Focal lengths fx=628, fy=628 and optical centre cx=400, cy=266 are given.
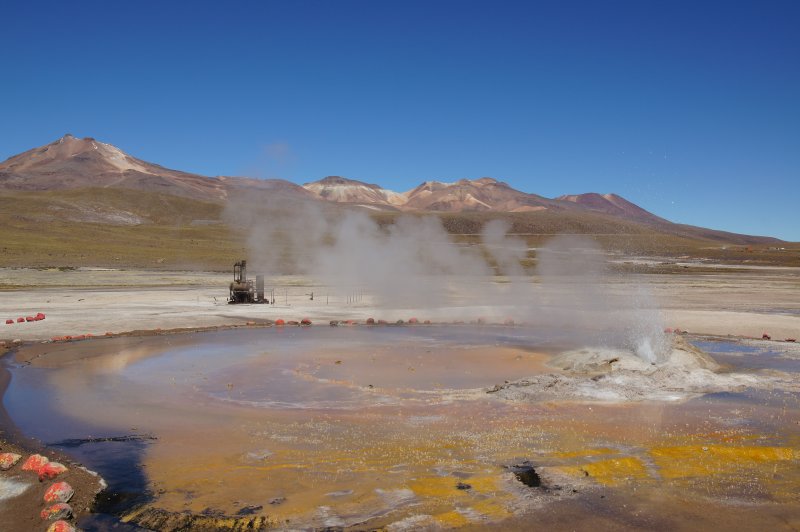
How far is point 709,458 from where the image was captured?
8.68 metres

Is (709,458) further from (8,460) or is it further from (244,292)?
(244,292)

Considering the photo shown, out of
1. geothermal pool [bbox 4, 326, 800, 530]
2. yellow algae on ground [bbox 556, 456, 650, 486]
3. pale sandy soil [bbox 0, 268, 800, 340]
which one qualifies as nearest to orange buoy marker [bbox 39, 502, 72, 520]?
geothermal pool [bbox 4, 326, 800, 530]

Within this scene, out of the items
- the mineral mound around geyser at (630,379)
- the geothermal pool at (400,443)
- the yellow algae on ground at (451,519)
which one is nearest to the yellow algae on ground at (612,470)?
the geothermal pool at (400,443)

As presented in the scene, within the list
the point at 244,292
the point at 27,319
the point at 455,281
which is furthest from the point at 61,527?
the point at 455,281

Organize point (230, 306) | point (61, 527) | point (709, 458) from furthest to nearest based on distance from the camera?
point (230, 306), point (709, 458), point (61, 527)

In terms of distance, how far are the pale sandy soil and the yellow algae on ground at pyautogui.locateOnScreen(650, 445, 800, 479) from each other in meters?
15.7

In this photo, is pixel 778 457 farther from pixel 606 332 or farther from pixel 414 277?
pixel 414 277

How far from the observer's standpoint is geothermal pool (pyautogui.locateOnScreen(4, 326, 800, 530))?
6.93 m

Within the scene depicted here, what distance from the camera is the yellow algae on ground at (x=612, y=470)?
7.84 meters

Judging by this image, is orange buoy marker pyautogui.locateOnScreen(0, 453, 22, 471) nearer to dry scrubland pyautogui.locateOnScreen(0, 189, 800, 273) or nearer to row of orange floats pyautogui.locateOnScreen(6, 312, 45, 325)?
row of orange floats pyautogui.locateOnScreen(6, 312, 45, 325)

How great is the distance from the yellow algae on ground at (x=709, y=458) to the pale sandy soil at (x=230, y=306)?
51.4ft

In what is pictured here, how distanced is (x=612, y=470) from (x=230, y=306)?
947 inches

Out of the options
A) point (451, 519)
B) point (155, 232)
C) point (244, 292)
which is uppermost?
point (155, 232)

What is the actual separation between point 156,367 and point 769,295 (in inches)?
1520
